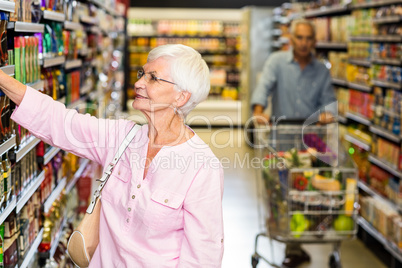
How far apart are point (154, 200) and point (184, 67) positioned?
49 centimetres

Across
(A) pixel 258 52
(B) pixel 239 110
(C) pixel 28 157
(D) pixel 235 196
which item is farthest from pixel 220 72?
(C) pixel 28 157

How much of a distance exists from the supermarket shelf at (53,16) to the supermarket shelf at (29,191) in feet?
2.65

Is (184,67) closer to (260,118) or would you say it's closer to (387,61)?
(260,118)

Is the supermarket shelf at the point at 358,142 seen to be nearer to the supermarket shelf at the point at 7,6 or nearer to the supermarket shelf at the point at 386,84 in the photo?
the supermarket shelf at the point at 386,84

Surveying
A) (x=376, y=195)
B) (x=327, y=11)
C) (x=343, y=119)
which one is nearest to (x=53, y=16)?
(x=376, y=195)

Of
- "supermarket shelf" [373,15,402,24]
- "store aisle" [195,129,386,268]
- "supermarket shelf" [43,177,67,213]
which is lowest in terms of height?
"store aisle" [195,129,386,268]

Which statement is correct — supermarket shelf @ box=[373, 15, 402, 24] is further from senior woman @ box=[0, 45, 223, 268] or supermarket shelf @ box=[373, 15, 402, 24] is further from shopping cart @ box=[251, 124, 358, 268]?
senior woman @ box=[0, 45, 223, 268]

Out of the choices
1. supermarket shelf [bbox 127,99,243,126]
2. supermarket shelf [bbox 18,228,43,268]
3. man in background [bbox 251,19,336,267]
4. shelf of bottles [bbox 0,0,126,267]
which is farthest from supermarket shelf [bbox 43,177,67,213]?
supermarket shelf [bbox 127,99,243,126]

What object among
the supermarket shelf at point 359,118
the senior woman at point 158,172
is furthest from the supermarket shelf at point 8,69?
the supermarket shelf at point 359,118

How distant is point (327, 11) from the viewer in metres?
8.01

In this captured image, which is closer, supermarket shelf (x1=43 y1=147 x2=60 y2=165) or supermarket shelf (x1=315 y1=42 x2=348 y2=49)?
supermarket shelf (x1=43 y1=147 x2=60 y2=165)

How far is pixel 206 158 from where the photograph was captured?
2361 millimetres

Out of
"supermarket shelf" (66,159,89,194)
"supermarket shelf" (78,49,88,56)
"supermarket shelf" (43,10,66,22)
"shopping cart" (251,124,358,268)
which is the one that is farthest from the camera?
"supermarket shelf" (78,49,88,56)

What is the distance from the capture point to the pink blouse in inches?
90.3
